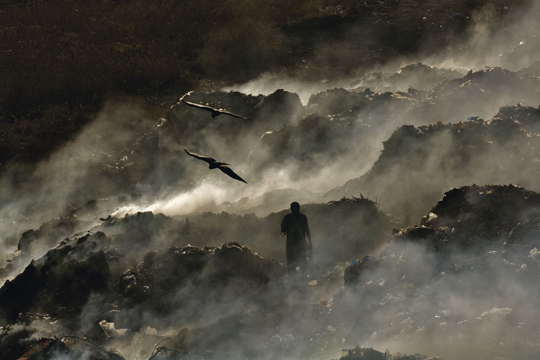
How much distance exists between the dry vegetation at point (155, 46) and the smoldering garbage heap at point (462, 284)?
28.8 ft

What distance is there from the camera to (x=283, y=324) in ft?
26.9

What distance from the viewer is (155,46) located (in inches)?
754

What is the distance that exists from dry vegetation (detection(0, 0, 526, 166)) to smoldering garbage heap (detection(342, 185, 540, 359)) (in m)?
8.77

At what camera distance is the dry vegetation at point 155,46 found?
54.0 ft

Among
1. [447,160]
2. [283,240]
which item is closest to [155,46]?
[283,240]

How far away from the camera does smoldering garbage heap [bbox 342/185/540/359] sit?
743 centimetres

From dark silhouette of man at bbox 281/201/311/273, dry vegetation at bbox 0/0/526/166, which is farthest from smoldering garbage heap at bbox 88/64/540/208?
dry vegetation at bbox 0/0/526/166

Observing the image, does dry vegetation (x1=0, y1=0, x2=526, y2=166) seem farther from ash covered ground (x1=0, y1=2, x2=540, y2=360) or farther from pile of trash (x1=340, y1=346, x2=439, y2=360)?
pile of trash (x1=340, y1=346, x2=439, y2=360)

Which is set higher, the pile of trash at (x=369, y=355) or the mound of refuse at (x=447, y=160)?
the mound of refuse at (x=447, y=160)

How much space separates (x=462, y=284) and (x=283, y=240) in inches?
124

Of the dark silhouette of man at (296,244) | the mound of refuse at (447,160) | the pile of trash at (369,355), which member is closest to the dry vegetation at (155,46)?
the mound of refuse at (447,160)

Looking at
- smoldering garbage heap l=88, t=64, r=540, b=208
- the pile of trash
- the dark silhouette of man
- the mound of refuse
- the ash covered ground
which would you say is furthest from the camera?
smoldering garbage heap l=88, t=64, r=540, b=208

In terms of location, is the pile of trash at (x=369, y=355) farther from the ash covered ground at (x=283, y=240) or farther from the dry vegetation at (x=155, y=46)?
the dry vegetation at (x=155, y=46)

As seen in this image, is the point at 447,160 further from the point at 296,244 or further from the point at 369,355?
the point at 369,355
